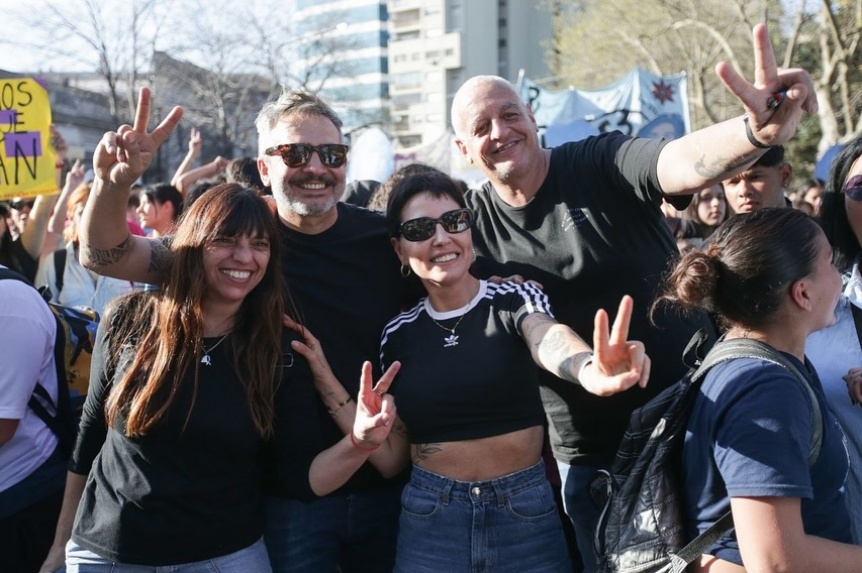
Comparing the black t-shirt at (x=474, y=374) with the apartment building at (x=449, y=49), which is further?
the apartment building at (x=449, y=49)

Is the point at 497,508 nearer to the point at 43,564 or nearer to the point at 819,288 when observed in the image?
the point at 819,288

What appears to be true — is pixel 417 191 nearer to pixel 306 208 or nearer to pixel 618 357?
pixel 306 208

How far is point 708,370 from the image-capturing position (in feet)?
6.86

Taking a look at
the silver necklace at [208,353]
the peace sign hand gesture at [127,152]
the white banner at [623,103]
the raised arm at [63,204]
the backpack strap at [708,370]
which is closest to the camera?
the backpack strap at [708,370]

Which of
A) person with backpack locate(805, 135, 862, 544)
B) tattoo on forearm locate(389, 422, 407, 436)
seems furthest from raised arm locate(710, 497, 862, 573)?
tattoo on forearm locate(389, 422, 407, 436)

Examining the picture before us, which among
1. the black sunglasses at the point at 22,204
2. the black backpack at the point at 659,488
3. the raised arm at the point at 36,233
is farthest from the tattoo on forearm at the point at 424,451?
the black sunglasses at the point at 22,204

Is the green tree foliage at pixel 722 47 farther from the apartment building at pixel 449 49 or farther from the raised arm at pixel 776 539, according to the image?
the apartment building at pixel 449 49

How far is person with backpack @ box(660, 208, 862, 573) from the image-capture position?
1.85m

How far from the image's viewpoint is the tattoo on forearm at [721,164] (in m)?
2.20

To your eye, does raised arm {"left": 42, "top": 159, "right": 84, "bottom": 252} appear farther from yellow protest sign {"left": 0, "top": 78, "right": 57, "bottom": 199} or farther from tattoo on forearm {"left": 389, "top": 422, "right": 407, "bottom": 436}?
tattoo on forearm {"left": 389, "top": 422, "right": 407, "bottom": 436}

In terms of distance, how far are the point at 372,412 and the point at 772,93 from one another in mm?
1434

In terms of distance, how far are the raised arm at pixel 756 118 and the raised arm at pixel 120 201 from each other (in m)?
1.69

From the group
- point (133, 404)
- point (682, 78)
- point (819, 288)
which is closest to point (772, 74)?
point (819, 288)

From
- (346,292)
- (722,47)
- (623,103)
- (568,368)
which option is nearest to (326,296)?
(346,292)
